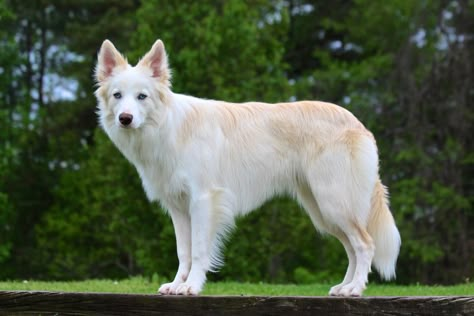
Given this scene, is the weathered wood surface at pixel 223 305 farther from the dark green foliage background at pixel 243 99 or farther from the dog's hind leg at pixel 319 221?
the dark green foliage background at pixel 243 99

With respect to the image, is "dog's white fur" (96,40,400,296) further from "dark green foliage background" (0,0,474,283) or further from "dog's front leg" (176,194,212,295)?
"dark green foliage background" (0,0,474,283)

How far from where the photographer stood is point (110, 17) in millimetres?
24094

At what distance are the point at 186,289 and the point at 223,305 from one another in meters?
0.89

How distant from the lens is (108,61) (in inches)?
252

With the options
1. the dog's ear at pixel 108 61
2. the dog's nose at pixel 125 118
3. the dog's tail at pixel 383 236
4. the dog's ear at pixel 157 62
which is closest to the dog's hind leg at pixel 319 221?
the dog's tail at pixel 383 236

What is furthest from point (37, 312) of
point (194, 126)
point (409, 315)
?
point (409, 315)

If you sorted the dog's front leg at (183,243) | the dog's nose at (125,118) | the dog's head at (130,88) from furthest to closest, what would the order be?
the dog's front leg at (183,243) < the dog's head at (130,88) < the dog's nose at (125,118)

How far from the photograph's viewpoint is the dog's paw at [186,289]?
5.87 m

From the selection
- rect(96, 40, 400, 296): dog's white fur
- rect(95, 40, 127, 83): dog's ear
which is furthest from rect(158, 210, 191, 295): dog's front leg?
rect(95, 40, 127, 83): dog's ear

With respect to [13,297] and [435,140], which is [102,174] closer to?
[435,140]

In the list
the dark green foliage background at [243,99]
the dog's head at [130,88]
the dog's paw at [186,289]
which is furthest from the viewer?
the dark green foliage background at [243,99]

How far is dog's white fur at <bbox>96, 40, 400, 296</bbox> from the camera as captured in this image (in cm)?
619

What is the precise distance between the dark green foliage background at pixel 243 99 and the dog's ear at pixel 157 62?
9.62 meters

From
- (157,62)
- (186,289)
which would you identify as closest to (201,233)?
(186,289)
